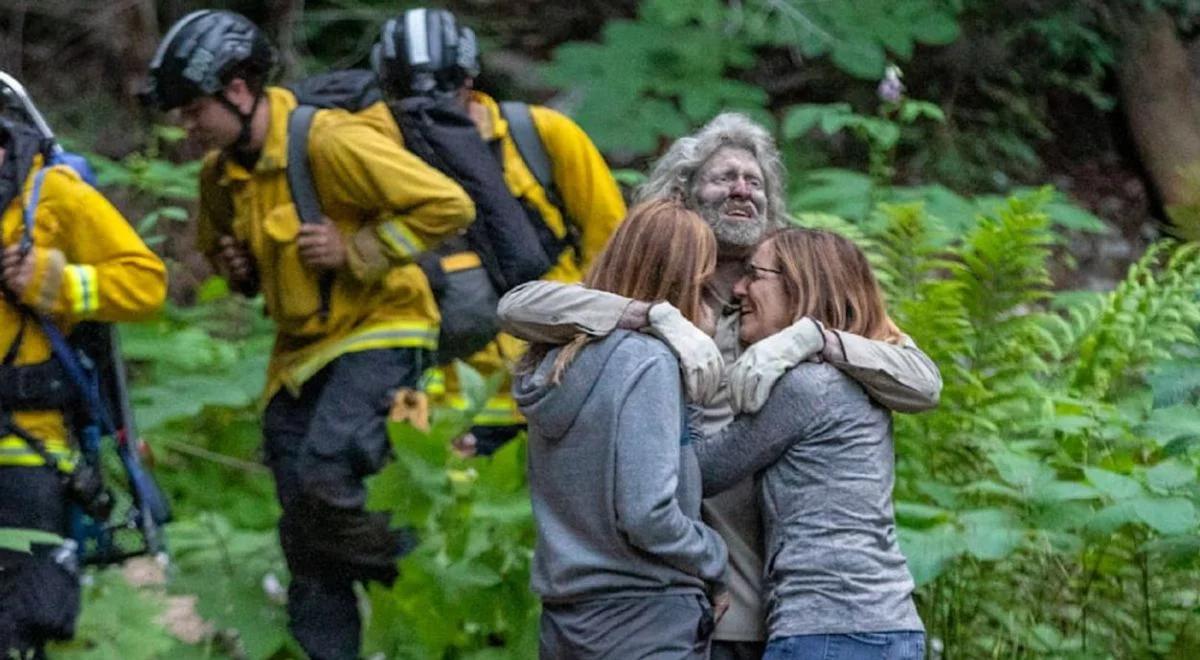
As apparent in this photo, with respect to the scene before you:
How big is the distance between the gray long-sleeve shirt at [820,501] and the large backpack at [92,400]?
2.37 m

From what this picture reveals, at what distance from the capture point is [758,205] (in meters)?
4.62

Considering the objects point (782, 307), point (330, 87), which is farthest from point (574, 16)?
point (782, 307)

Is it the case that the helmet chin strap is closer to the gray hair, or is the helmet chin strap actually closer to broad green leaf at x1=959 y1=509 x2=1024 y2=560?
the gray hair

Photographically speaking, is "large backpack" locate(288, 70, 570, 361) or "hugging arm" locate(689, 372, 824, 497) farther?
"large backpack" locate(288, 70, 570, 361)

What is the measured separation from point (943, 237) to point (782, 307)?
10.0 ft

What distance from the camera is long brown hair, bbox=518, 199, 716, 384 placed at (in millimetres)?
4035

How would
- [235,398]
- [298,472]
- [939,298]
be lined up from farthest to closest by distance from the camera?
[235,398] < [939,298] < [298,472]

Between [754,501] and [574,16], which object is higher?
[754,501]

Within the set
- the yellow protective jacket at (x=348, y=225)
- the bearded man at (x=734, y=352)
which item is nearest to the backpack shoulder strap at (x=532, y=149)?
the yellow protective jacket at (x=348, y=225)

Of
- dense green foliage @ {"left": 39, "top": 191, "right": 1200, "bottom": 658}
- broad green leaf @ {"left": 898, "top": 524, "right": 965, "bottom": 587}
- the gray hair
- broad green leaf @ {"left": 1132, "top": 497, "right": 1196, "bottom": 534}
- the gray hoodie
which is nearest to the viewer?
the gray hoodie

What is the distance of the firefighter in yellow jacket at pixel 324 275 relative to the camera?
5.73 meters

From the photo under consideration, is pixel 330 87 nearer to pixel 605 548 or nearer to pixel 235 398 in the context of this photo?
pixel 235 398

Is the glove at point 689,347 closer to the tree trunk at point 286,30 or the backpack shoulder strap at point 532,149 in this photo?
the backpack shoulder strap at point 532,149

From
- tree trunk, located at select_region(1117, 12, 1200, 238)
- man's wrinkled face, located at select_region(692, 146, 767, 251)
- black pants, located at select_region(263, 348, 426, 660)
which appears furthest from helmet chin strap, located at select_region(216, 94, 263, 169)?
tree trunk, located at select_region(1117, 12, 1200, 238)
